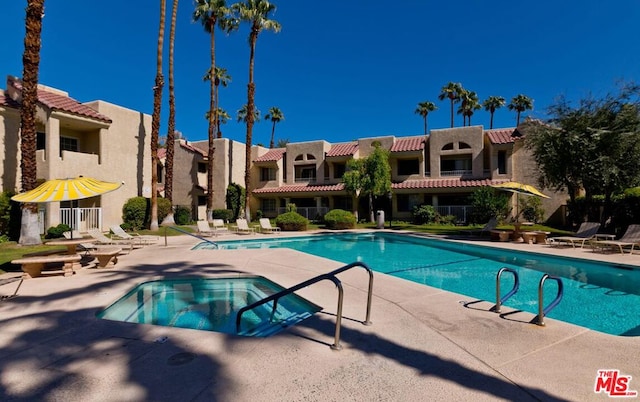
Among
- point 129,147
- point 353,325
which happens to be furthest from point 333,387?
point 129,147

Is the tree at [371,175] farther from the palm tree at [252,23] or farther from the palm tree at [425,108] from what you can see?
the palm tree at [425,108]

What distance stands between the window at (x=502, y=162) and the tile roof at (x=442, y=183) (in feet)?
4.58

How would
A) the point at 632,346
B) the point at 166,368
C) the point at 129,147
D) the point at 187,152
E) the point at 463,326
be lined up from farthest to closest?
the point at 187,152
the point at 129,147
the point at 463,326
the point at 632,346
the point at 166,368

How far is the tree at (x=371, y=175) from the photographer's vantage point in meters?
28.1

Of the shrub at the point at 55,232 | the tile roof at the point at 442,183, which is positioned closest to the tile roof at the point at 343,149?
the tile roof at the point at 442,183

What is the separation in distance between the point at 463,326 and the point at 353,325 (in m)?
1.64

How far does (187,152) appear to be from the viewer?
3259cm

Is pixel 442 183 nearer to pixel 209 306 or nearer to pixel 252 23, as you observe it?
pixel 252 23

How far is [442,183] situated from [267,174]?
18252 mm

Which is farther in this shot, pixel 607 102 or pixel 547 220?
pixel 547 220

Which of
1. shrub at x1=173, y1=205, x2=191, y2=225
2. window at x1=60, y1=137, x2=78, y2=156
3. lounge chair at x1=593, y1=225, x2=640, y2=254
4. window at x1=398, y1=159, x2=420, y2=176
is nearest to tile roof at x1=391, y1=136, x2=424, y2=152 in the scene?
window at x1=398, y1=159, x2=420, y2=176

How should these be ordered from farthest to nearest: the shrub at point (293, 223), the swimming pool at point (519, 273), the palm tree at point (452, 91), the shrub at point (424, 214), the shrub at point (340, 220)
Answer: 1. the palm tree at point (452, 91)
2. the shrub at point (424, 214)
3. the shrub at point (340, 220)
4. the shrub at point (293, 223)
5. the swimming pool at point (519, 273)

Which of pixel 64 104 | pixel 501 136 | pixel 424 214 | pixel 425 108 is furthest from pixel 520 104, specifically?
pixel 64 104

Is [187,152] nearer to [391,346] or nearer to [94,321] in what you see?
[94,321]
